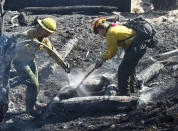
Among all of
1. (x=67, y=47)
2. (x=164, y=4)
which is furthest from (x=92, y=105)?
(x=164, y=4)

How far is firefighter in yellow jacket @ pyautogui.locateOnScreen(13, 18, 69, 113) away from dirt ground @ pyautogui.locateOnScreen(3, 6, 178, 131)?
518 mm

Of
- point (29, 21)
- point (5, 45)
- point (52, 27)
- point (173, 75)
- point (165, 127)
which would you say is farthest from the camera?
point (29, 21)

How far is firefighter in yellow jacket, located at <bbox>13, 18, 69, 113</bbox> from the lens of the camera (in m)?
6.77

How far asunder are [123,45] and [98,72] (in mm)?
2128

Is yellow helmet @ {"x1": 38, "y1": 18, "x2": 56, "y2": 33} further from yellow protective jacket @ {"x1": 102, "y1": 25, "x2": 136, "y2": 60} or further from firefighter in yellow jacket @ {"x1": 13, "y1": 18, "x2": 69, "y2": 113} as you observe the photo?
yellow protective jacket @ {"x1": 102, "y1": 25, "x2": 136, "y2": 60}

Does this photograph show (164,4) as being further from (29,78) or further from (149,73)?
(29,78)

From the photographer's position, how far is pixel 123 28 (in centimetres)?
693

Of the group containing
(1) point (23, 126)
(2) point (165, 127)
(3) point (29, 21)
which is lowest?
(1) point (23, 126)

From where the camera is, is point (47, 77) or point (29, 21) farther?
point (29, 21)

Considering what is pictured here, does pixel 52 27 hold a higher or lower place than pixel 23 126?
higher

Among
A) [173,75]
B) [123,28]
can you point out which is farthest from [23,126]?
[173,75]

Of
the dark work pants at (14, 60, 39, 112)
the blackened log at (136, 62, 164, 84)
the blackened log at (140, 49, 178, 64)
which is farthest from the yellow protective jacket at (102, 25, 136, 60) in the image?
the blackened log at (140, 49, 178, 64)

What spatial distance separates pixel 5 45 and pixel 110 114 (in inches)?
104

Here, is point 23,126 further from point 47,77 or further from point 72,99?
point 47,77
